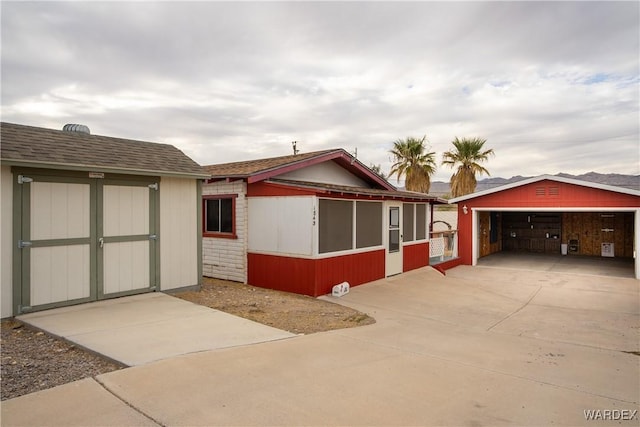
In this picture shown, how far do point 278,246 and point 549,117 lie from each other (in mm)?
18277

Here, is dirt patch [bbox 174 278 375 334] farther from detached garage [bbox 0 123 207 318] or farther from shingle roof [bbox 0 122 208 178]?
shingle roof [bbox 0 122 208 178]

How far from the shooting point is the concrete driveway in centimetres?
308

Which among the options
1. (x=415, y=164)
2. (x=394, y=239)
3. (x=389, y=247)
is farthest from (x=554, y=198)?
(x=415, y=164)

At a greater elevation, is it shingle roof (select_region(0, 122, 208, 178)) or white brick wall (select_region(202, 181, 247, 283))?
shingle roof (select_region(0, 122, 208, 178))

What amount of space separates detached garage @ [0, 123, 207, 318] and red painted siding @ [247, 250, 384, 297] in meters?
1.70

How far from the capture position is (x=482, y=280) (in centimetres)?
1230

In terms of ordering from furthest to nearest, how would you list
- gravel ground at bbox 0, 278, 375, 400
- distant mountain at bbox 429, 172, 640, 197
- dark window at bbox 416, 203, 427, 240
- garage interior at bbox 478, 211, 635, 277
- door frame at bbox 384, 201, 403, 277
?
1. garage interior at bbox 478, 211, 635, 277
2. distant mountain at bbox 429, 172, 640, 197
3. dark window at bbox 416, 203, 427, 240
4. door frame at bbox 384, 201, 403, 277
5. gravel ground at bbox 0, 278, 375, 400

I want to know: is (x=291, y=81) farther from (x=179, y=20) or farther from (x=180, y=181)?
(x=180, y=181)

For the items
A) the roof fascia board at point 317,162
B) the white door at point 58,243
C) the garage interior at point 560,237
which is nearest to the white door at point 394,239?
the roof fascia board at point 317,162

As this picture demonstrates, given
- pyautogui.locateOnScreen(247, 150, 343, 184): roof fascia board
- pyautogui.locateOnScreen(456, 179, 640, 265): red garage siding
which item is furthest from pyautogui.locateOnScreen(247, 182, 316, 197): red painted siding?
pyautogui.locateOnScreen(456, 179, 640, 265): red garage siding

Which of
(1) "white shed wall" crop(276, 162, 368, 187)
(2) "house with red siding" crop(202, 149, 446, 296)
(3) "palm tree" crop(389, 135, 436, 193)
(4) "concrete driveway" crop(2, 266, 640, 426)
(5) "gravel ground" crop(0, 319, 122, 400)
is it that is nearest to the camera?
(4) "concrete driveway" crop(2, 266, 640, 426)

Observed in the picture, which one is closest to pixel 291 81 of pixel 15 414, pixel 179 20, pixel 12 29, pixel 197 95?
pixel 197 95

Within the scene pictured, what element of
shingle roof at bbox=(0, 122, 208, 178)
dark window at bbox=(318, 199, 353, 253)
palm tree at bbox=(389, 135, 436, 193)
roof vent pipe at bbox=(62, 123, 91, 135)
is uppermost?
palm tree at bbox=(389, 135, 436, 193)

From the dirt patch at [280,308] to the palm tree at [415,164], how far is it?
17653 millimetres
